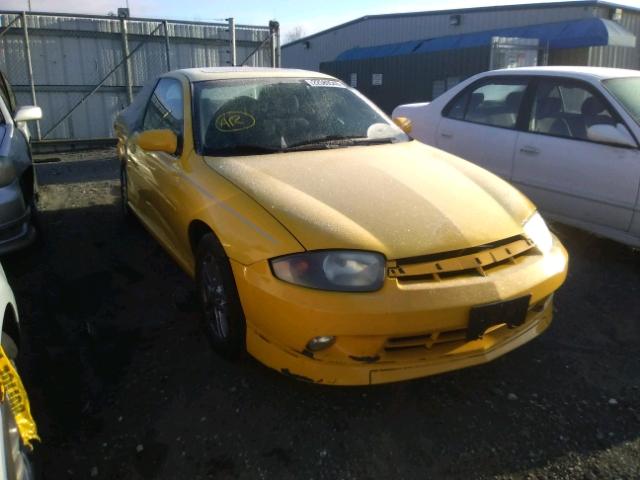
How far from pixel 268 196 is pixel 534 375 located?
5.34ft

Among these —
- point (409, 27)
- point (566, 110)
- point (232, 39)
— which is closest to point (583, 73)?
point (566, 110)

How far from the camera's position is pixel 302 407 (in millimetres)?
2605

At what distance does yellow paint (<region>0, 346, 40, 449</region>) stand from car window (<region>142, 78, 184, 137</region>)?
2002mm

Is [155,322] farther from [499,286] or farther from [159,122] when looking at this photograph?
[499,286]

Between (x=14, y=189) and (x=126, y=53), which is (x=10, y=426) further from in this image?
(x=126, y=53)

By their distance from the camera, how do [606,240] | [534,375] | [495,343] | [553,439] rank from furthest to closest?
[606,240] < [534,375] < [495,343] < [553,439]

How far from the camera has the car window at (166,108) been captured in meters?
3.66

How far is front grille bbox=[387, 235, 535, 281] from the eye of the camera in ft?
7.79

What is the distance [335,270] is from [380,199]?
0.56 m

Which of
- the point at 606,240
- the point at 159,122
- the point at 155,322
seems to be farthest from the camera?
the point at 606,240

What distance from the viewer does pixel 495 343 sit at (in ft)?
8.43

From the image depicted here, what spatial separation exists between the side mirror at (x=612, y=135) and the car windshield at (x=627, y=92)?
0.42 ft

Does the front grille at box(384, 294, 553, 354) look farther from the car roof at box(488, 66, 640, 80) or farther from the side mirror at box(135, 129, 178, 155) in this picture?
the car roof at box(488, 66, 640, 80)

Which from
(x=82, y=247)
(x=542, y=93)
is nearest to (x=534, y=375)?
(x=542, y=93)
